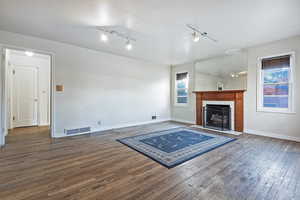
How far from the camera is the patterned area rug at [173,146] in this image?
2465 millimetres

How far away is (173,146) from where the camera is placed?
119 inches

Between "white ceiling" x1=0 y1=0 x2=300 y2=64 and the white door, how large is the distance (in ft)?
8.12

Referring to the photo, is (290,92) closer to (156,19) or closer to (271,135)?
(271,135)

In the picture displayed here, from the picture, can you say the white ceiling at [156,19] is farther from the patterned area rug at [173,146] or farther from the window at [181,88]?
the patterned area rug at [173,146]

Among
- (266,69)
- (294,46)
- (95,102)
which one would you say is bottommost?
(95,102)

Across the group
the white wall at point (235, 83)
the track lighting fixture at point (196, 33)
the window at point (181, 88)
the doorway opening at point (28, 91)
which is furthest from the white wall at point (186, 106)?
the doorway opening at point (28, 91)

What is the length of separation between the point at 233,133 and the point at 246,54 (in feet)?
8.10

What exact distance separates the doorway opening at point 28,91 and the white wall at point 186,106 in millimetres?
4949

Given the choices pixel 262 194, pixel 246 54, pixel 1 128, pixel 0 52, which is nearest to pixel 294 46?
pixel 246 54

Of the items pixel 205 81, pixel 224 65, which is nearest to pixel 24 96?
pixel 205 81

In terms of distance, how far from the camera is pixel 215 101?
4.97m

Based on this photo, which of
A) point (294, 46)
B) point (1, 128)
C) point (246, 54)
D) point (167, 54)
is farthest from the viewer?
point (167, 54)

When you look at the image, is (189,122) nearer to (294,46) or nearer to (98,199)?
(294,46)

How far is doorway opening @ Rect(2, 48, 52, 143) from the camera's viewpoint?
4.79m
